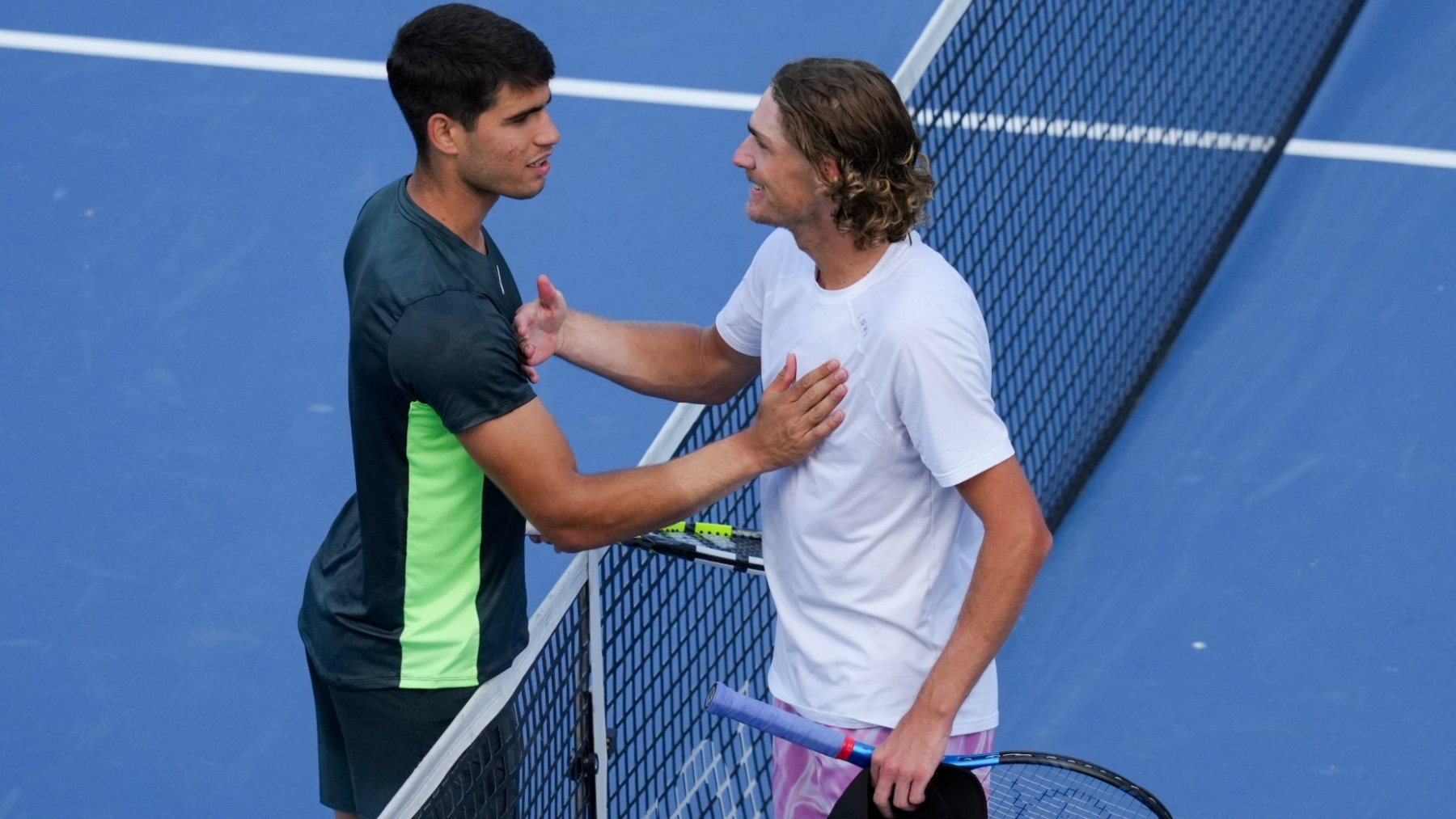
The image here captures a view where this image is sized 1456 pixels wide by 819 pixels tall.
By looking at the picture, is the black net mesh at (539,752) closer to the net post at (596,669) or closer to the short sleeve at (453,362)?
the net post at (596,669)

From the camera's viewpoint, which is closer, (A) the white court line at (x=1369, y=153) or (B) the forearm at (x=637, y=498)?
(B) the forearm at (x=637, y=498)

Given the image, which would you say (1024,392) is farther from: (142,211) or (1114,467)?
(142,211)

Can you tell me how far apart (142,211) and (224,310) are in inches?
28.5

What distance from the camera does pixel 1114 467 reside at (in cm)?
507

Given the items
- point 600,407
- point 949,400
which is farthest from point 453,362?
Answer: point 600,407

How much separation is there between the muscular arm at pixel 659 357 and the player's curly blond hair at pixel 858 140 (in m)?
0.65

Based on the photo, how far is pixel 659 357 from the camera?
340cm

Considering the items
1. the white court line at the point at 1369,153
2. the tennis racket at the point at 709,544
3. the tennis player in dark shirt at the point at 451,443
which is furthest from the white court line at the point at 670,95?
the tennis player in dark shirt at the point at 451,443

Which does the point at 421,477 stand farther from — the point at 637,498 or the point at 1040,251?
the point at 1040,251

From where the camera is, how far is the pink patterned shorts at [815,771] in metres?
2.83

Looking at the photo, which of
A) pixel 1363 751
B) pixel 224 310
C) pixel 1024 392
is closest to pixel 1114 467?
pixel 1024 392

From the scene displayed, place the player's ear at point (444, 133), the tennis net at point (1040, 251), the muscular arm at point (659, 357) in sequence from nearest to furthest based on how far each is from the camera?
the player's ear at point (444, 133), the muscular arm at point (659, 357), the tennis net at point (1040, 251)

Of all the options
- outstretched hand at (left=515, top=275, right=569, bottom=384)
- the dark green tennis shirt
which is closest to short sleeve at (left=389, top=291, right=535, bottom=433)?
the dark green tennis shirt

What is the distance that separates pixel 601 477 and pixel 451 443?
0.27 meters
